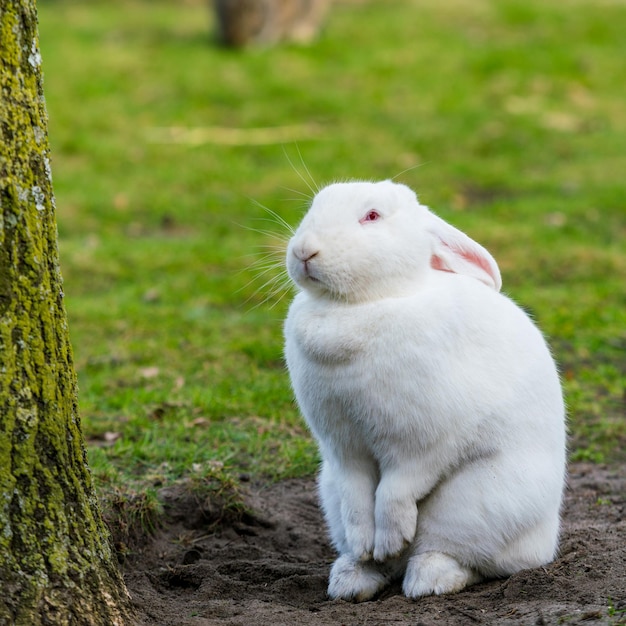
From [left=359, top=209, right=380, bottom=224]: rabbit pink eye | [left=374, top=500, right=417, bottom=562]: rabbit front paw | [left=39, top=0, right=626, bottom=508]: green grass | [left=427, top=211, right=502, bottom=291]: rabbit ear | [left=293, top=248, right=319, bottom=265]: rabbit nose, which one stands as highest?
[left=359, top=209, right=380, bottom=224]: rabbit pink eye

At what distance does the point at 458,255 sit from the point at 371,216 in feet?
1.09

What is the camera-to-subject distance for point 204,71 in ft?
38.5

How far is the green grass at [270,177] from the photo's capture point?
5.02 meters

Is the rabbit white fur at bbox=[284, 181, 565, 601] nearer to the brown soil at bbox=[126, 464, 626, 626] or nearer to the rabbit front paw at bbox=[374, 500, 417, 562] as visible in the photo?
the rabbit front paw at bbox=[374, 500, 417, 562]

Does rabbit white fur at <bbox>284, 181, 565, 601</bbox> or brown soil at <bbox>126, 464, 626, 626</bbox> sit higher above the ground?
rabbit white fur at <bbox>284, 181, 565, 601</bbox>

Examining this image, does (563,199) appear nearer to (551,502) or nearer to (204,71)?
(204,71)

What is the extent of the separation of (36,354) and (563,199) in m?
7.05

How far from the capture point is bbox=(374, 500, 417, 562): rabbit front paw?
117 inches

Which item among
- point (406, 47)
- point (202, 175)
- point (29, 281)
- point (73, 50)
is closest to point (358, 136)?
point (202, 175)

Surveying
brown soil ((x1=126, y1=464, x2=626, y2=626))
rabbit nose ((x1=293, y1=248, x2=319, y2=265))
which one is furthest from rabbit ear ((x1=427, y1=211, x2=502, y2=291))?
brown soil ((x1=126, y1=464, x2=626, y2=626))

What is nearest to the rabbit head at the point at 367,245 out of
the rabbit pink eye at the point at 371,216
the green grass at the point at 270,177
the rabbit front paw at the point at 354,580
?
the rabbit pink eye at the point at 371,216

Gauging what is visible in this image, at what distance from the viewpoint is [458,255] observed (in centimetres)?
315

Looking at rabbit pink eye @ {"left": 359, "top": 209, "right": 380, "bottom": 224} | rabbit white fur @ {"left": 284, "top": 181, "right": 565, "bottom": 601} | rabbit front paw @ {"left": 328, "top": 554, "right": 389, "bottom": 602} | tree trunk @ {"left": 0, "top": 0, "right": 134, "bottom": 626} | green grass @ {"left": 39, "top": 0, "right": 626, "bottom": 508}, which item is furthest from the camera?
green grass @ {"left": 39, "top": 0, "right": 626, "bottom": 508}

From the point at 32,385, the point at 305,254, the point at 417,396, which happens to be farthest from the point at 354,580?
the point at 32,385
